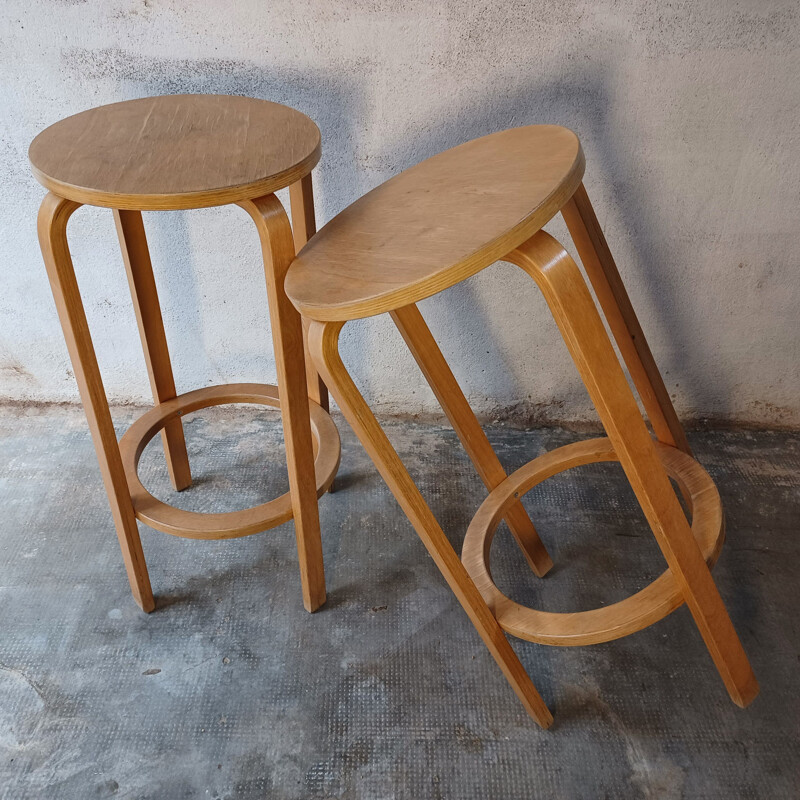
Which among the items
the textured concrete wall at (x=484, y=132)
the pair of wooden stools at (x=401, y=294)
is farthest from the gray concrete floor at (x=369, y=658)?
the textured concrete wall at (x=484, y=132)

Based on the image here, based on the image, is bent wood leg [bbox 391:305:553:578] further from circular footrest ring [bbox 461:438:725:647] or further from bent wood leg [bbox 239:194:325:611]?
bent wood leg [bbox 239:194:325:611]

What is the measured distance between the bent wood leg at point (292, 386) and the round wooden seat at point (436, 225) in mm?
80

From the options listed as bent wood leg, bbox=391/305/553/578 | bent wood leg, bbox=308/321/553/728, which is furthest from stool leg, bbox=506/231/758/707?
bent wood leg, bbox=391/305/553/578

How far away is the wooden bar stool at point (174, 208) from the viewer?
4.47 feet

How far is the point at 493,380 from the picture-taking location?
2416mm

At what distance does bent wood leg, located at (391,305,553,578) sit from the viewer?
1.67 metres

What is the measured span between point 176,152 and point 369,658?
4.02 feet

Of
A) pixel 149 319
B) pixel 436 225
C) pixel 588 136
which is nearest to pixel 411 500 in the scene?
pixel 436 225

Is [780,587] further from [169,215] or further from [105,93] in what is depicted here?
[105,93]

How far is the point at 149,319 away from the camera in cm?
198

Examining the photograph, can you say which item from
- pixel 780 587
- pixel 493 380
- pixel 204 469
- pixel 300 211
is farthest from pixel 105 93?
pixel 780 587

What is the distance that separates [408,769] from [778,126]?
1827 millimetres

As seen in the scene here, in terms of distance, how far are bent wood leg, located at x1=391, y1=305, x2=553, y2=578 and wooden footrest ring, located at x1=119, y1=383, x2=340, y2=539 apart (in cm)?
36

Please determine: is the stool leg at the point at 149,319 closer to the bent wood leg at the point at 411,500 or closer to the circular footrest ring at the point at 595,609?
the bent wood leg at the point at 411,500
